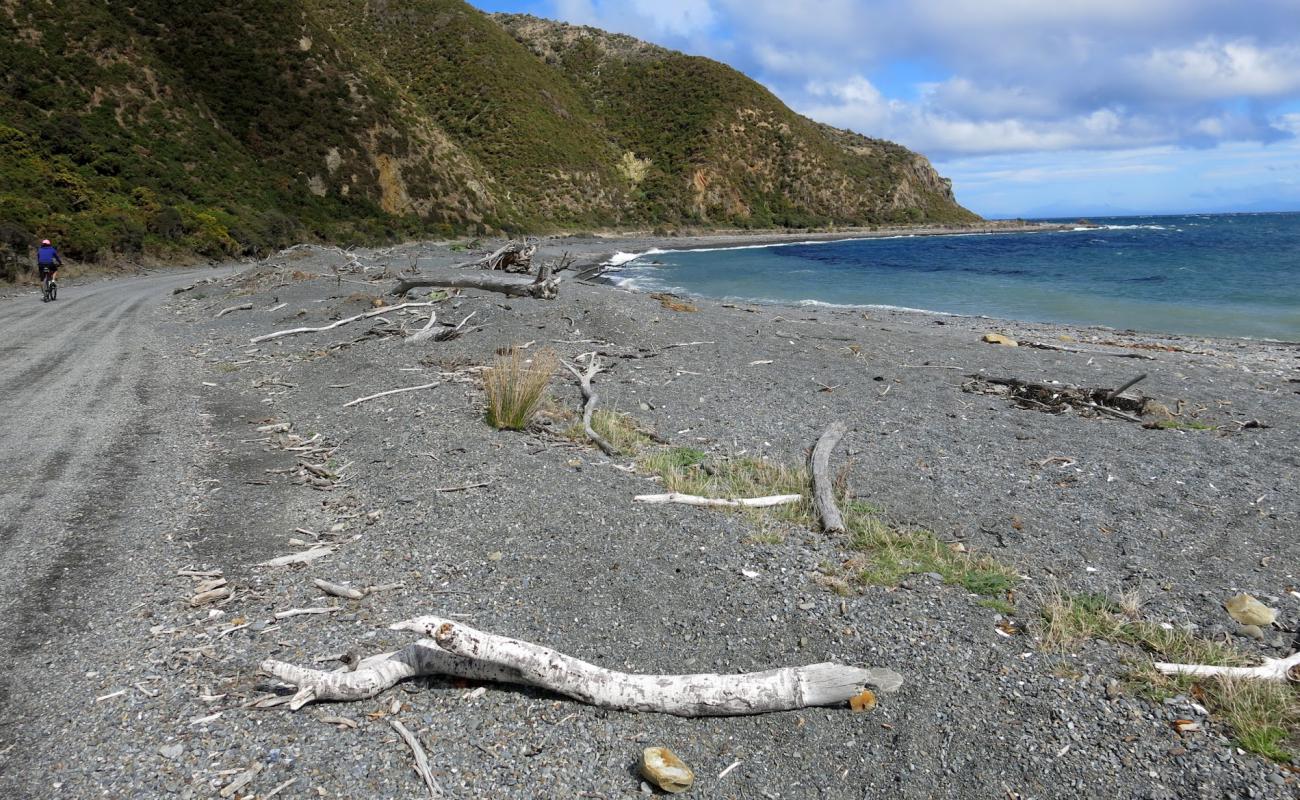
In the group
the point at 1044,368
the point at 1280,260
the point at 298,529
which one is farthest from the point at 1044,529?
the point at 1280,260

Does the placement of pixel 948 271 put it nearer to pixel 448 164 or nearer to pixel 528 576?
pixel 448 164

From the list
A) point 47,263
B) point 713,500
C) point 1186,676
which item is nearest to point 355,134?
point 47,263

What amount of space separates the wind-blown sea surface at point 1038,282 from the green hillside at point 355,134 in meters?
15.9

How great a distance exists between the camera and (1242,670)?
3758 millimetres

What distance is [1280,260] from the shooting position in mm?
44125

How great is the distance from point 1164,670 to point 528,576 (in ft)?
11.6

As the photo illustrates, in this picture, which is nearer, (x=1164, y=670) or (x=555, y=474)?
(x=1164, y=670)

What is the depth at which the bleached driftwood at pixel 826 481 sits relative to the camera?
5.70 metres

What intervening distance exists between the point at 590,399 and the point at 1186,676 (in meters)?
6.31

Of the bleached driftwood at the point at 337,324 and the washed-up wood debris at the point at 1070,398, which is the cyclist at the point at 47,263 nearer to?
the bleached driftwood at the point at 337,324

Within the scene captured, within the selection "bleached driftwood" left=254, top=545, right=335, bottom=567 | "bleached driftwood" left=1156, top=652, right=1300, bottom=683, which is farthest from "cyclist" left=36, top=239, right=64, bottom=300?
"bleached driftwood" left=1156, top=652, right=1300, bottom=683

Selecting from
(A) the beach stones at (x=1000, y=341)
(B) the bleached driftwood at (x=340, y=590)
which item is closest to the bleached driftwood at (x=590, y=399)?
(B) the bleached driftwood at (x=340, y=590)

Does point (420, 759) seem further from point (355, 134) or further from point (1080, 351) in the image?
point (355, 134)

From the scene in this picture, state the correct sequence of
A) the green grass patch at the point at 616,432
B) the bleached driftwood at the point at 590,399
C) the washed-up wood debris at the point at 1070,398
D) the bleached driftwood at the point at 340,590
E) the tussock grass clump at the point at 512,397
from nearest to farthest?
the bleached driftwood at the point at 340,590 → the bleached driftwood at the point at 590,399 → the green grass patch at the point at 616,432 → the tussock grass clump at the point at 512,397 → the washed-up wood debris at the point at 1070,398
